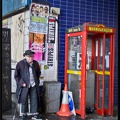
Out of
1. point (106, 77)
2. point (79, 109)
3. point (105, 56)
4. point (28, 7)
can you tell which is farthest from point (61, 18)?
point (79, 109)

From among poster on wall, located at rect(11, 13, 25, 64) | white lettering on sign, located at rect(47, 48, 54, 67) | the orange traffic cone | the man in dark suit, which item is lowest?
the orange traffic cone

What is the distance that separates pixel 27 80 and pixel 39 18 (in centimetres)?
173

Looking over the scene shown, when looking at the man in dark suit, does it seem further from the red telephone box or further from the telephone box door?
the telephone box door

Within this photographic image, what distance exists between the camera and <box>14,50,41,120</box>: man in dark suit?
525cm

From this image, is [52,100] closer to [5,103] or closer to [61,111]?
[61,111]

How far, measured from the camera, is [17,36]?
6723mm

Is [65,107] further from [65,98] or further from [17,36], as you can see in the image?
[17,36]

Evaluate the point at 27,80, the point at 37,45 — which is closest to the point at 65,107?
the point at 27,80

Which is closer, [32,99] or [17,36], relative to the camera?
[32,99]

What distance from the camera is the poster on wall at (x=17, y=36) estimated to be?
642 centimetres

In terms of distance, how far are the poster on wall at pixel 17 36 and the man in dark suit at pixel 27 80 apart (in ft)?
4.01

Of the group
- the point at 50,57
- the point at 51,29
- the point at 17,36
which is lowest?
the point at 50,57

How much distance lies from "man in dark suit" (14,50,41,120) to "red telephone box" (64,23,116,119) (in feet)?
3.63

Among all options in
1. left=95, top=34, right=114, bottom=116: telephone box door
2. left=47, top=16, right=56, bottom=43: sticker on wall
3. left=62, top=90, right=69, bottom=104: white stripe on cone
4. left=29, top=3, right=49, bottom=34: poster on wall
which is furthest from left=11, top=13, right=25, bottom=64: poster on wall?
left=95, top=34, right=114, bottom=116: telephone box door
